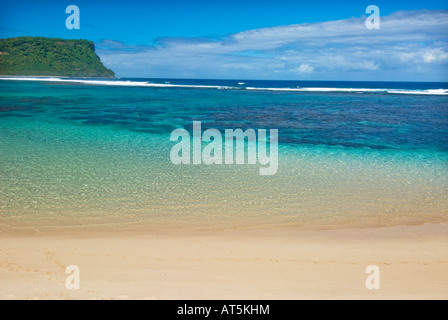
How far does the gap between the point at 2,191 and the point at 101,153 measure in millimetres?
4535

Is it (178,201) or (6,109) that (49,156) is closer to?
(178,201)

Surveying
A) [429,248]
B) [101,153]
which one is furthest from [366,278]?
[101,153]

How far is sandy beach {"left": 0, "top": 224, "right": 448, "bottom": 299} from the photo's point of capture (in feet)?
15.1

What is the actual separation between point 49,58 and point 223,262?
486 feet

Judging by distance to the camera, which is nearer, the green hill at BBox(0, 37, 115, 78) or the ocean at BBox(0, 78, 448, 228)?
Result: the ocean at BBox(0, 78, 448, 228)

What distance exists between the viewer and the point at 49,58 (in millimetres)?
133250

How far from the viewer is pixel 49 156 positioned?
12070mm
